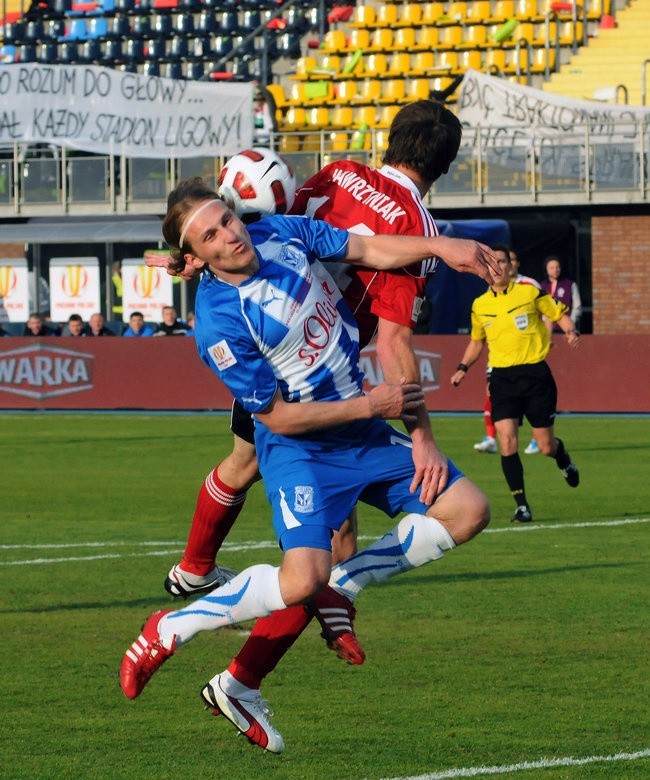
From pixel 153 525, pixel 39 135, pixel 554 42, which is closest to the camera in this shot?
pixel 153 525

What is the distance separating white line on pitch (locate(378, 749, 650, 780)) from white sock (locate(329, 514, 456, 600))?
0.82 metres

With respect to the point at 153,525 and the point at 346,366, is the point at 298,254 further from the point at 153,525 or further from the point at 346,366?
the point at 153,525

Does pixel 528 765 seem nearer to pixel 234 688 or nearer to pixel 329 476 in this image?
pixel 234 688

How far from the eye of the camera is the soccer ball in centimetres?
637

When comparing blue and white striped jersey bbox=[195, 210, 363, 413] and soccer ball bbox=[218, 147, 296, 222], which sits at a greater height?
soccer ball bbox=[218, 147, 296, 222]

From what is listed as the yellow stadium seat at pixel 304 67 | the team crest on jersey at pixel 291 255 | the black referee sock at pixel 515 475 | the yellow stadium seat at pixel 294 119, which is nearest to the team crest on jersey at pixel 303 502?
the team crest on jersey at pixel 291 255

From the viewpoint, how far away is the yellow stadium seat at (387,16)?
3388cm

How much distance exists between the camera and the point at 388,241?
6.06 metres

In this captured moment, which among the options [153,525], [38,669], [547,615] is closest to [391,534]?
[38,669]

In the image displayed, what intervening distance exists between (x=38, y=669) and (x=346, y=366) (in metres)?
2.74

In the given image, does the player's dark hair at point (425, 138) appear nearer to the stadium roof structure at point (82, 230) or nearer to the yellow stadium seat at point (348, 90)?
the stadium roof structure at point (82, 230)

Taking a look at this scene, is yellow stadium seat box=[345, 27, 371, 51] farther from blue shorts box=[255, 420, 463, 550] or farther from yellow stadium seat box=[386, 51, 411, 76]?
blue shorts box=[255, 420, 463, 550]

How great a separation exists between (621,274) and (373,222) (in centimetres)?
2269

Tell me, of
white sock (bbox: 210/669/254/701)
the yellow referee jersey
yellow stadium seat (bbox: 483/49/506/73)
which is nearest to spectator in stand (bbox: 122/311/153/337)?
yellow stadium seat (bbox: 483/49/506/73)
